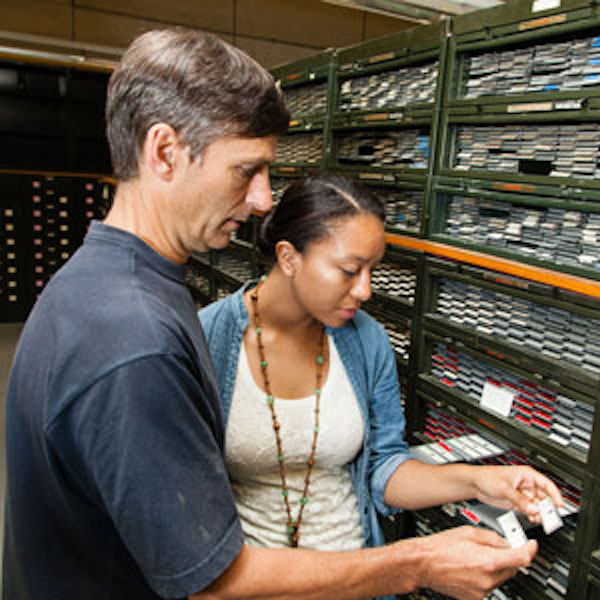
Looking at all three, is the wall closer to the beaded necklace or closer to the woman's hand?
the beaded necklace

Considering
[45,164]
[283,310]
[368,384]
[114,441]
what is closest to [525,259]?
[368,384]

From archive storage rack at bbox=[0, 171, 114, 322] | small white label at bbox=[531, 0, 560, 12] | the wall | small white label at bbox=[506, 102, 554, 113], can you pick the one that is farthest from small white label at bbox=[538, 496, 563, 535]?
the wall

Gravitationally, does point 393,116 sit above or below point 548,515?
above

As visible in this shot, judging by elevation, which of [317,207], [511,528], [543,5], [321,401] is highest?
[543,5]

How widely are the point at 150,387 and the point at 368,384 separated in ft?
2.58

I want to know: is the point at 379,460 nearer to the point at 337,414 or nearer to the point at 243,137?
the point at 337,414

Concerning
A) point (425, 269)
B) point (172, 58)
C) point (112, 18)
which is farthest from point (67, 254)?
point (172, 58)

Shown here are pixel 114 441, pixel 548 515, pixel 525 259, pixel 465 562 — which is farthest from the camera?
pixel 525 259

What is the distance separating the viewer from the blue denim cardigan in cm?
124

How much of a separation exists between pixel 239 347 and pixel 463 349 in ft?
2.56

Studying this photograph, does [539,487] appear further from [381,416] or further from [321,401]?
[321,401]

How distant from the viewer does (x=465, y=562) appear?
826 millimetres

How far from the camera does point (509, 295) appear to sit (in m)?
1.53

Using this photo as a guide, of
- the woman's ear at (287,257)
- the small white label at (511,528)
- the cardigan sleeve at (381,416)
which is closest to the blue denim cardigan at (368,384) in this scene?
the cardigan sleeve at (381,416)
